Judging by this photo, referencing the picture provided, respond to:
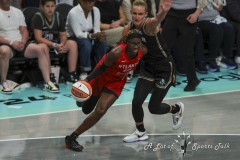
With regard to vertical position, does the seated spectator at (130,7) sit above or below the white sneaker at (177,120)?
above

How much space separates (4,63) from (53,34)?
1.03 metres

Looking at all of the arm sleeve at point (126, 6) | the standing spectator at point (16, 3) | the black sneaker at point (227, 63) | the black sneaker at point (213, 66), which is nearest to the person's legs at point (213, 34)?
the black sneaker at point (213, 66)

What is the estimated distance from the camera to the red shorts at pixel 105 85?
7.04 metres

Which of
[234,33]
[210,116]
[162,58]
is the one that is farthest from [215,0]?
[162,58]

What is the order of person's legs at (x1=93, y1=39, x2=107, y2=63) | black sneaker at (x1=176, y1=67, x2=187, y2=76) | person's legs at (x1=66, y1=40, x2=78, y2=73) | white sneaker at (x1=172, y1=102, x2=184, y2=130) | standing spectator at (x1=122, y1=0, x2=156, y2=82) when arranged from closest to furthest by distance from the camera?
1. white sneaker at (x1=172, y1=102, x2=184, y2=130)
2. person's legs at (x1=66, y1=40, x2=78, y2=73)
3. person's legs at (x1=93, y1=39, x2=107, y2=63)
4. standing spectator at (x1=122, y1=0, x2=156, y2=82)
5. black sneaker at (x1=176, y1=67, x2=187, y2=76)

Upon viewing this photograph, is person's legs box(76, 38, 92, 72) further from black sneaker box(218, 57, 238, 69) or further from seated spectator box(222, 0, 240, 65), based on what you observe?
seated spectator box(222, 0, 240, 65)

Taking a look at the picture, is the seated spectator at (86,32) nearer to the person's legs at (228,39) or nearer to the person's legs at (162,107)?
the person's legs at (228,39)

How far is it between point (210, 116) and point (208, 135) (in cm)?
94

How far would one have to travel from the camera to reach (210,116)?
835 cm

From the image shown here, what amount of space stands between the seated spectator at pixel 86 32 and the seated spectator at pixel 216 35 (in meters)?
2.12

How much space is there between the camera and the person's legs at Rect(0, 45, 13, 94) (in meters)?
9.52

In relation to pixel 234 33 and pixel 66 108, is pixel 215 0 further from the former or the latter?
pixel 66 108

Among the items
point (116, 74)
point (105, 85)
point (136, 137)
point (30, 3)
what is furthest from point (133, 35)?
point (30, 3)

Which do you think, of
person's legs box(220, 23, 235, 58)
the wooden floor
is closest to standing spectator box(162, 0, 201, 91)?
the wooden floor
